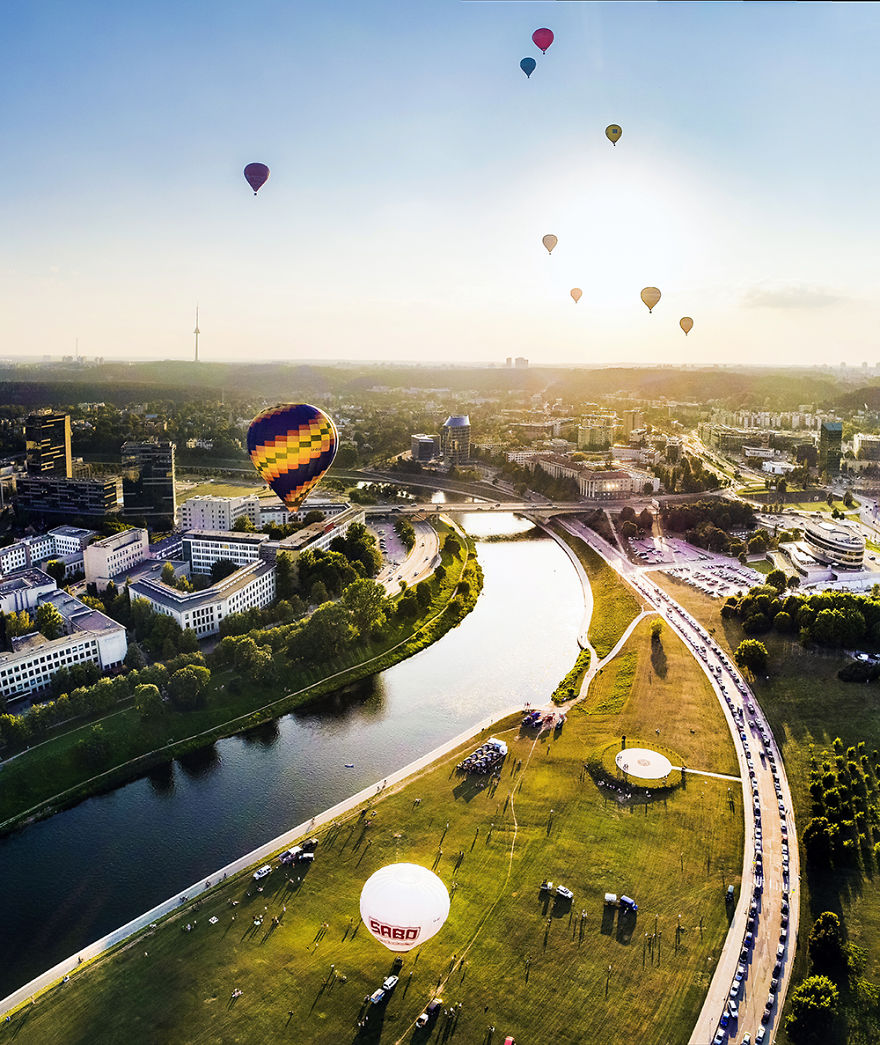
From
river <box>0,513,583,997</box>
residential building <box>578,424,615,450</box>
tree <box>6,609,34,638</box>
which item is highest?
residential building <box>578,424,615,450</box>

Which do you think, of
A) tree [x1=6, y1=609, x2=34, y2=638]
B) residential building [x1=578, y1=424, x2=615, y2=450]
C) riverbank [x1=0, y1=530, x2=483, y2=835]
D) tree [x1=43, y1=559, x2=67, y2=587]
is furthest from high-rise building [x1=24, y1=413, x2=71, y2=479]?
residential building [x1=578, y1=424, x2=615, y2=450]

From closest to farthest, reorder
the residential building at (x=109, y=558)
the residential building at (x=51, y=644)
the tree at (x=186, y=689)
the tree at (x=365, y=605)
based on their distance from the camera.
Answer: the tree at (x=186, y=689) → the residential building at (x=51, y=644) → the tree at (x=365, y=605) → the residential building at (x=109, y=558)

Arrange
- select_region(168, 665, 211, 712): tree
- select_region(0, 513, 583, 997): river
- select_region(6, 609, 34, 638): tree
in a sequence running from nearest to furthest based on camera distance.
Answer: select_region(0, 513, 583, 997): river
select_region(168, 665, 211, 712): tree
select_region(6, 609, 34, 638): tree

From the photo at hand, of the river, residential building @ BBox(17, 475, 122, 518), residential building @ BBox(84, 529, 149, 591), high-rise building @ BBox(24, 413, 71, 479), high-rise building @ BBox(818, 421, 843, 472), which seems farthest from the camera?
high-rise building @ BBox(818, 421, 843, 472)

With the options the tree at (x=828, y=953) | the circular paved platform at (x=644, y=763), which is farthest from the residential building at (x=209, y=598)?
the tree at (x=828, y=953)

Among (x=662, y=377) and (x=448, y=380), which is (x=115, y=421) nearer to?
(x=662, y=377)

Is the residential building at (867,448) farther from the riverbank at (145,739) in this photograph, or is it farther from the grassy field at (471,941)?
the grassy field at (471,941)

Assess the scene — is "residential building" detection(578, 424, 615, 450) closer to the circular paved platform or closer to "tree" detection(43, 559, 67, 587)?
"tree" detection(43, 559, 67, 587)
